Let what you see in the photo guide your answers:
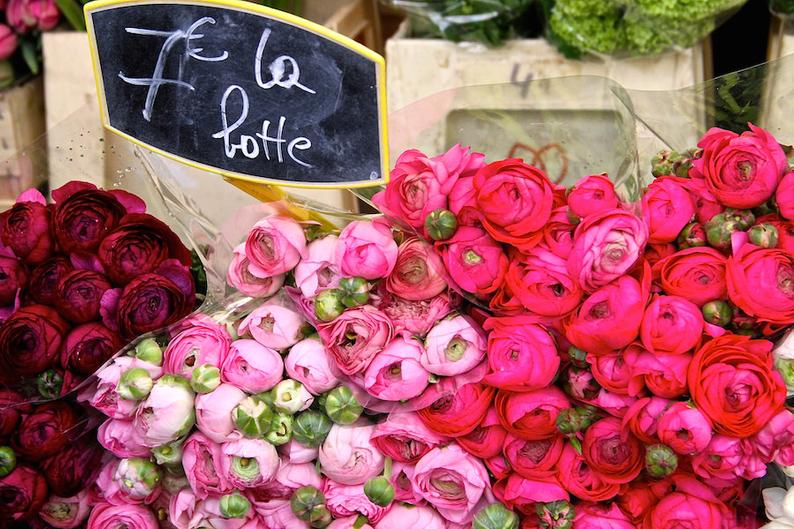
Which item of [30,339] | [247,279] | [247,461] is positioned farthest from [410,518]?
[30,339]

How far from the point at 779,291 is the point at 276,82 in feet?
1.39

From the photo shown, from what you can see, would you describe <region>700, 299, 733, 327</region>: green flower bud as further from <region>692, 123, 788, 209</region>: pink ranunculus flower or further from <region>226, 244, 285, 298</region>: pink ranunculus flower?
<region>226, 244, 285, 298</region>: pink ranunculus flower

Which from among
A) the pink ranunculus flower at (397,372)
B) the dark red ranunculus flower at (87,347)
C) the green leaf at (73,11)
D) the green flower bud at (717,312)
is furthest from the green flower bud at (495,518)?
the green leaf at (73,11)

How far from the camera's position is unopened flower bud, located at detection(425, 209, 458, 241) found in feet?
2.22

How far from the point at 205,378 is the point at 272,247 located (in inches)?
4.9

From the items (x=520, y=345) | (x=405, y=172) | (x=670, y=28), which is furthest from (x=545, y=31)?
(x=520, y=345)

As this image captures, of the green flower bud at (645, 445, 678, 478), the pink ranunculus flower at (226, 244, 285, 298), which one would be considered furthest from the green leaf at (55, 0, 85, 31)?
the green flower bud at (645, 445, 678, 478)

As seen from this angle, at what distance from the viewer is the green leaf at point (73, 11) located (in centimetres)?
175

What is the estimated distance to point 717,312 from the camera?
2.07 ft

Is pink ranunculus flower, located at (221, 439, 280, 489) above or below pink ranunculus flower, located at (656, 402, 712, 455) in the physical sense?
below

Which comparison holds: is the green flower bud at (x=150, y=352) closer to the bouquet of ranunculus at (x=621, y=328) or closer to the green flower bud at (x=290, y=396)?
the green flower bud at (x=290, y=396)

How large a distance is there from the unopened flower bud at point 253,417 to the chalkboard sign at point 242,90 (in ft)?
0.62

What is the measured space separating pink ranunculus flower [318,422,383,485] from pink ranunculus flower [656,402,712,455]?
9.6 inches

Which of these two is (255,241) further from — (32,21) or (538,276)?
(32,21)
